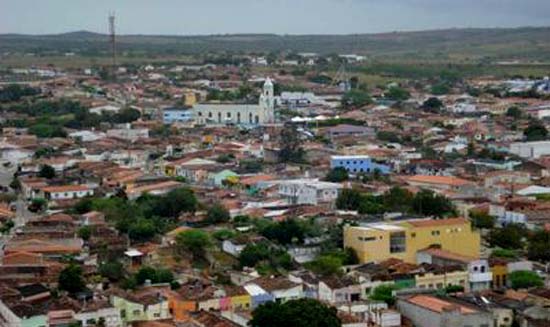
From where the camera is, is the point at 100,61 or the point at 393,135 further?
the point at 100,61

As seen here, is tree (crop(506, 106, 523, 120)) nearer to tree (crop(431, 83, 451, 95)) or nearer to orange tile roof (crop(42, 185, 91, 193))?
tree (crop(431, 83, 451, 95))

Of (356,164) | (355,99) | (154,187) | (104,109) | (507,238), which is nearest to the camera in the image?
(507,238)

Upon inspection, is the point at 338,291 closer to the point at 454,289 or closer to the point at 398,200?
the point at 454,289

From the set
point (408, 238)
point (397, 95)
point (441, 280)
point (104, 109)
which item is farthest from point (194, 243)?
point (397, 95)

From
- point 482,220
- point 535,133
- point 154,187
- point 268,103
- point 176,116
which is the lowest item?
point 176,116

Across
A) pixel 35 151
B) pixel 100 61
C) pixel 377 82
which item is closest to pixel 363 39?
pixel 100 61

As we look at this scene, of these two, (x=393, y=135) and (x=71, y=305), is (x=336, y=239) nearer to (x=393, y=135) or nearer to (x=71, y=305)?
(x=71, y=305)

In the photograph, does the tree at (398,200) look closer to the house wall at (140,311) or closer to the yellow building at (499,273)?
the yellow building at (499,273)

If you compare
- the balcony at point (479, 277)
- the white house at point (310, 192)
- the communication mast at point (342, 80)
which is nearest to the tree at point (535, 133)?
the white house at point (310, 192)
